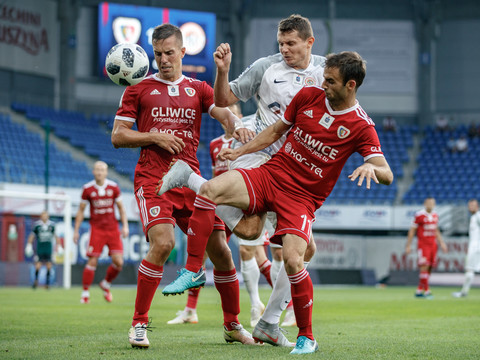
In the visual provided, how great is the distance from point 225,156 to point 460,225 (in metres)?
24.2

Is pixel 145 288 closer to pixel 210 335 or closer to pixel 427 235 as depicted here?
pixel 210 335

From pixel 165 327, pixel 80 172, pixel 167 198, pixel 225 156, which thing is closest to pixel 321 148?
pixel 225 156

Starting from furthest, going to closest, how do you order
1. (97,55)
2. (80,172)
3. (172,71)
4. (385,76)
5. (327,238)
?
(385,76) → (97,55) → (80,172) → (327,238) → (172,71)

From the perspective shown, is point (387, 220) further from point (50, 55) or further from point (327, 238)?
point (50, 55)

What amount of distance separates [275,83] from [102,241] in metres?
8.01

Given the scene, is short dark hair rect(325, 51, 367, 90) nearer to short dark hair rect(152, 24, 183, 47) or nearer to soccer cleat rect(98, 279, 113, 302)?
short dark hair rect(152, 24, 183, 47)

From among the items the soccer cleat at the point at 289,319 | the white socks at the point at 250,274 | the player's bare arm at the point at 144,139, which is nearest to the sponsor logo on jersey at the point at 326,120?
the player's bare arm at the point at 144,139

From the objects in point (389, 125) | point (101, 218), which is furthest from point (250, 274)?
point (389, 125)

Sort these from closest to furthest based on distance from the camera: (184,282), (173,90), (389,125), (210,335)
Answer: (184,282) < (173,90) < (210,335) < (389,125)

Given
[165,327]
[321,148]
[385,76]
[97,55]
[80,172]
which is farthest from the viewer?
[385,76]

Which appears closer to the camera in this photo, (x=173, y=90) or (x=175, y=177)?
(x=175, y=177)

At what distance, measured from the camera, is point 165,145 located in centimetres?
610

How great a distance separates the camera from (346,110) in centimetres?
591

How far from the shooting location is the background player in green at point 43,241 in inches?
792
